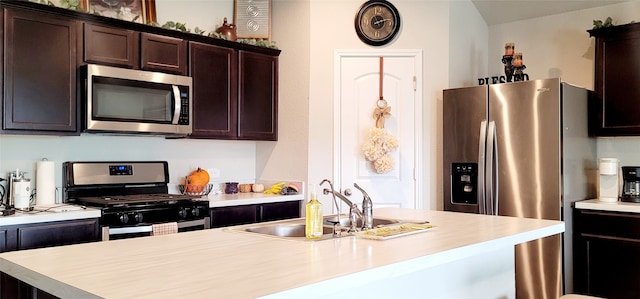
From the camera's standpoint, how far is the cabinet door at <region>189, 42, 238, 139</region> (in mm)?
4067

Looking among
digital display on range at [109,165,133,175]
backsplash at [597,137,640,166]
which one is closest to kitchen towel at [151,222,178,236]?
digital display on range at [109,165,133,175]

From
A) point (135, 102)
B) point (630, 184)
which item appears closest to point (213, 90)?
point (135, 102)

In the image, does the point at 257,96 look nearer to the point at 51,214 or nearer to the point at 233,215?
the point at 233,215

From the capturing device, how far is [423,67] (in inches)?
172

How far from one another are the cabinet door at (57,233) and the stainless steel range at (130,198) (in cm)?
8

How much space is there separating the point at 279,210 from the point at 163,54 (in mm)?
1523

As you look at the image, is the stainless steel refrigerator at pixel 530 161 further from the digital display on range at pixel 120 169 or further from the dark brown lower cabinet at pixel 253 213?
the digital display on range at pixel 120 169

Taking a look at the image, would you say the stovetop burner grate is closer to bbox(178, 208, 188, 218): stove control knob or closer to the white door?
bbox(178, 208, 188, 218): stove control knob

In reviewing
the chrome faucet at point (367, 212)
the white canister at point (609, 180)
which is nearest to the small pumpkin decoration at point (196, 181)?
the chrome faucet at point (367, 212)

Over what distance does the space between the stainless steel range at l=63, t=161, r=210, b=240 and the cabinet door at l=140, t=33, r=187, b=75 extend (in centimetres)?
75

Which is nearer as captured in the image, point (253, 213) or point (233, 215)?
point (233, 215)

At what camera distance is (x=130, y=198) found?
142 inches

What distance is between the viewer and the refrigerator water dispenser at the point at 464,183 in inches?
157

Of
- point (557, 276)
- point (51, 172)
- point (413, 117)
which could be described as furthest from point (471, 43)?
point (51, 172)
